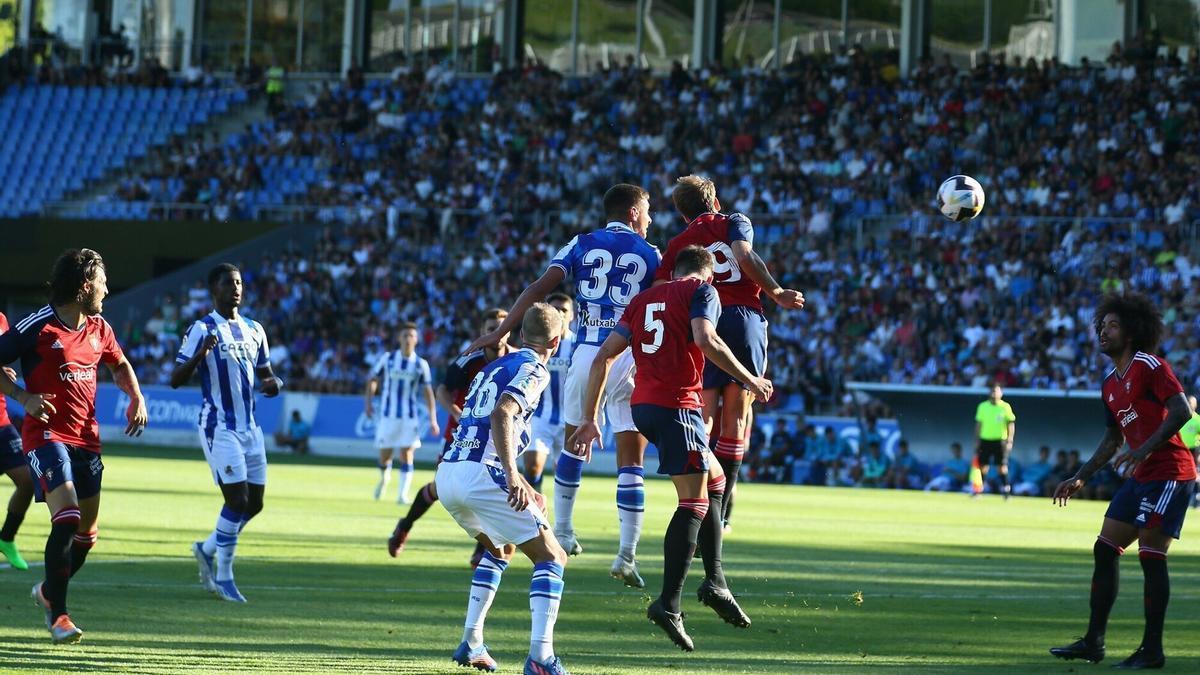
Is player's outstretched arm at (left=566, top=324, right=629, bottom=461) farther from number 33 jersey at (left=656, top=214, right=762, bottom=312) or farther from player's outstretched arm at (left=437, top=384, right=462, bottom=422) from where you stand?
player's outstretched arm at (left=437, top=384, right=462, bottom=422)

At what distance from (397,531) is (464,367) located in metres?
1.65

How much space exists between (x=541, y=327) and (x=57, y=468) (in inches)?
123

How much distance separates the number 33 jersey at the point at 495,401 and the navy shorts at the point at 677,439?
3.90 ft

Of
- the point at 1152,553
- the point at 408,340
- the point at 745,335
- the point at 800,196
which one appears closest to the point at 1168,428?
the point at 1152,553

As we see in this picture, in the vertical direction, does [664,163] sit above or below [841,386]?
above

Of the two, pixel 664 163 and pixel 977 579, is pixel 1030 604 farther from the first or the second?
pixel 664 163

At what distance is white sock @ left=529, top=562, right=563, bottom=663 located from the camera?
339 inches

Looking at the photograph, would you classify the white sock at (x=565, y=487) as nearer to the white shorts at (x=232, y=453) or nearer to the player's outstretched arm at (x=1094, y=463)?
the white shorts at (x=232, y=453)

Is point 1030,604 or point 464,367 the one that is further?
point 464,367

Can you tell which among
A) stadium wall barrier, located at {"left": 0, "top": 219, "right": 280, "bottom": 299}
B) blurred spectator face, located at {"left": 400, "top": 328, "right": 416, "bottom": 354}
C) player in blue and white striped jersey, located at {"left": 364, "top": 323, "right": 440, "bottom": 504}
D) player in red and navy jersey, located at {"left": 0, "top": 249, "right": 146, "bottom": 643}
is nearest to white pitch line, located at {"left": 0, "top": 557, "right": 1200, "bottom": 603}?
player in red and navy jersey, located at {"left": 0, "top": 249, "right": 146, "bottom": 643}

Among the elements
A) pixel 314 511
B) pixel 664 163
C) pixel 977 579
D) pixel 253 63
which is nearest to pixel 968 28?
pixel 664 163

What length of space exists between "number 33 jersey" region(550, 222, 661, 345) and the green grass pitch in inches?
85.2

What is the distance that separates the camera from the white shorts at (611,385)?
11.7m

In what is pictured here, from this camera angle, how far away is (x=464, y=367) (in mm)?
14742
